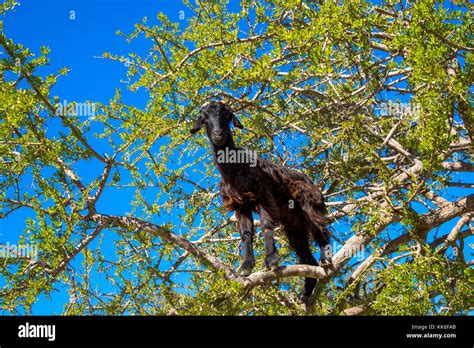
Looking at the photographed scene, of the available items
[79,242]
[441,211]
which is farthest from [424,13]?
[79,242]

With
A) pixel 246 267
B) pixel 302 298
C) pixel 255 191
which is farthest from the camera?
pixel 302 298

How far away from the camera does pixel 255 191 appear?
6.38 m

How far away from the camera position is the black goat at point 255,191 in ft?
Result: 20.4

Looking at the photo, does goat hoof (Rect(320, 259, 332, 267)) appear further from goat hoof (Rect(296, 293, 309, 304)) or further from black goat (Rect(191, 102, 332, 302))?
goat hoof (Rect(296, 293, 309, 304))

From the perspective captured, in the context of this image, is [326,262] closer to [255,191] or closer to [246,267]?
[246,267]

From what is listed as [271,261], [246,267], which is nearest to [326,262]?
[271,261]

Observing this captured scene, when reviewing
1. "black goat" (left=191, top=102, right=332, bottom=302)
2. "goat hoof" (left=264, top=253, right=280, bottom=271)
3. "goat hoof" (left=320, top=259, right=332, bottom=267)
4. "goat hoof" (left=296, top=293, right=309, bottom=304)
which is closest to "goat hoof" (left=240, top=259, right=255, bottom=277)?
"black goat" (left=191, top=102, right=332, bottom=302)

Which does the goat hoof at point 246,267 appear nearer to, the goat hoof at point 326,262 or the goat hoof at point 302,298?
the goat hoof at point 326,262

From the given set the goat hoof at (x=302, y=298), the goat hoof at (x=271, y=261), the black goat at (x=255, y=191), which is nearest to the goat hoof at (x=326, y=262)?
the black goat at (x=255, y=191)

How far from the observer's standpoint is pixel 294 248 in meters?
7.32

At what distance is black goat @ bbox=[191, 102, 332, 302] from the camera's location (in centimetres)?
622

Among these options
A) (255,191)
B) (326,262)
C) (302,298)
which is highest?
(255,191)

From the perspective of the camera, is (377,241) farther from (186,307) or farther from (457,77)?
(186,307)
